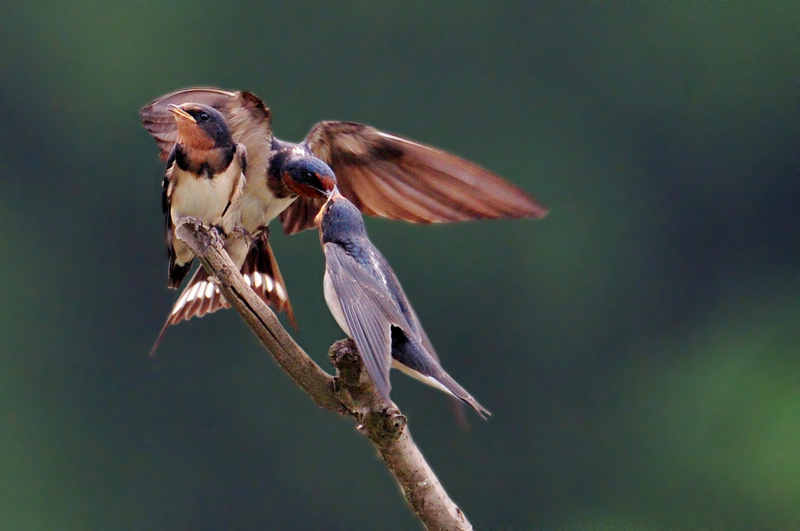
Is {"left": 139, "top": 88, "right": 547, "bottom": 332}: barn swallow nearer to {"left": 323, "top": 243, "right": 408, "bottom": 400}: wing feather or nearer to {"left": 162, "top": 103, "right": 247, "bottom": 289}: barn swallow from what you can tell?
Result: {"left": 162, "top": 103, "right": 247, "bottom": 289}: barn swallow

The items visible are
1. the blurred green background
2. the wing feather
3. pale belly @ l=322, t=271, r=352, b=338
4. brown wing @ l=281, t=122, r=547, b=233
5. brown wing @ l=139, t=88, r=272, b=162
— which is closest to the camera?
the wing feather

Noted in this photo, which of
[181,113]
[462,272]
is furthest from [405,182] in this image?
[462,272]

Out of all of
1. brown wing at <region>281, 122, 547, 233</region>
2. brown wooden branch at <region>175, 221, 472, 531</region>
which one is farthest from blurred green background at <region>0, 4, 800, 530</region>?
brown wooden branch at <region>175, 221, 472, 531</region>

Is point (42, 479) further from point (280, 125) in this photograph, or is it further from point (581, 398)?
point (581, 398)

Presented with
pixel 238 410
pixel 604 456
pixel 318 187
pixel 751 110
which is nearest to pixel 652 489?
pixel 604 456

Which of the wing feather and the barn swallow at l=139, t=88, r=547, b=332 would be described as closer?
the wing feather

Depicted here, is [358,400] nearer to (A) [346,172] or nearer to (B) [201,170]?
(B) [201,170]
